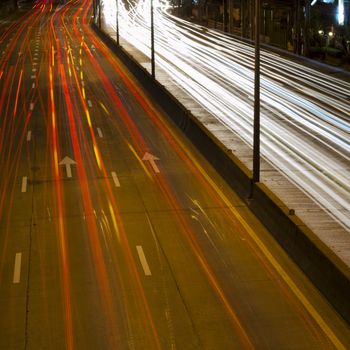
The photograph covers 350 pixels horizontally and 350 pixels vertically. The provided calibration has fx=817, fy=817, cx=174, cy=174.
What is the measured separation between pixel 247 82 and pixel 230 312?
32.7 meters

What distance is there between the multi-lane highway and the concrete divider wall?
29 cm

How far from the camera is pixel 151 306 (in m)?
15.5

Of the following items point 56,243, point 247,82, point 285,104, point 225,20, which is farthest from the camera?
point 225,20

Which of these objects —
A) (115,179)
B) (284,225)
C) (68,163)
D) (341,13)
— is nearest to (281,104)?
(68,163)

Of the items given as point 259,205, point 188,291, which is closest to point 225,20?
point 259,205

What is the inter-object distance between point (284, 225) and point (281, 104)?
2095 cm

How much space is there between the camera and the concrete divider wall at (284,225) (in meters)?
15.0

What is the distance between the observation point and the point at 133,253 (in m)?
18.6

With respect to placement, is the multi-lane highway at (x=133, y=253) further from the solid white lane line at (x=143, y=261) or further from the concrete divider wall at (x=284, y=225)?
the concrete divider wall at (x=284, y=225)

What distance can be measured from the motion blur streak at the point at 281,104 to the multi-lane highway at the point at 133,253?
248 centimetres

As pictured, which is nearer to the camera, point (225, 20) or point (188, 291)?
point (188, 291)

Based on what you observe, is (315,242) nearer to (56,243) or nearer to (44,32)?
(56,243)

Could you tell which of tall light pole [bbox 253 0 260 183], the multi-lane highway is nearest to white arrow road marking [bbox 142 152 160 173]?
the multi-lane highway

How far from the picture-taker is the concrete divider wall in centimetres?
1498
